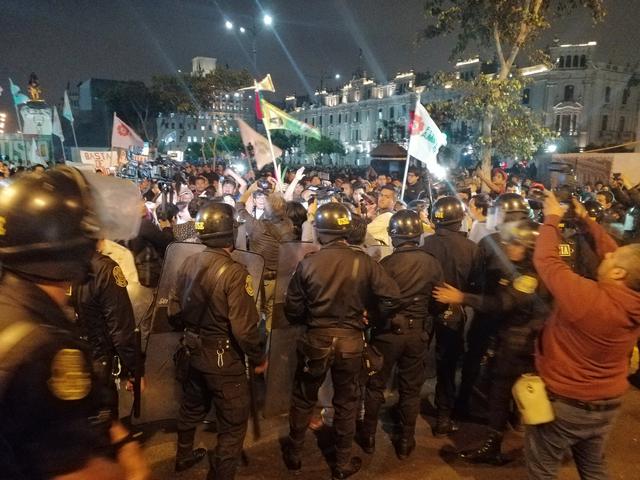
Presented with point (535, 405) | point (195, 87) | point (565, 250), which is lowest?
point (535, 405)

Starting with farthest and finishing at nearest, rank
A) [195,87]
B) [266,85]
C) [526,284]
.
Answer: [195,87]
[266,85]
[526,284]

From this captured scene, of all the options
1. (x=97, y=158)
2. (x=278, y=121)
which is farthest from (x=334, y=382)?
(x=97, y=158)

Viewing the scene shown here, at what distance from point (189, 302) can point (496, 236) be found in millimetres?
3067

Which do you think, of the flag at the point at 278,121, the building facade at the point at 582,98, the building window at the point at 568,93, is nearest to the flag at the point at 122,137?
the flag at the point at 278,121

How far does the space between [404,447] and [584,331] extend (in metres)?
2.33

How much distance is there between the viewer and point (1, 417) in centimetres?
139

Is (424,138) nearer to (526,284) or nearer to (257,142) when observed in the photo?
(257,142)

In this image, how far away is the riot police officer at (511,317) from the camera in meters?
4.03

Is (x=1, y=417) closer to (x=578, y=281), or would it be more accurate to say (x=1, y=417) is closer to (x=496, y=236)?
Answer: (x=578, y=281)

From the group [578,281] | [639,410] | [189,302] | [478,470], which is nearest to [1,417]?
[189,302]

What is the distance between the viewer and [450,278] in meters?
5.02

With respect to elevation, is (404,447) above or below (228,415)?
below

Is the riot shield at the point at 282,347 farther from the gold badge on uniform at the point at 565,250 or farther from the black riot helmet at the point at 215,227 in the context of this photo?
the gold badge on uniform at the point at 565,250

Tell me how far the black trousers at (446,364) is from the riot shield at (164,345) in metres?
2.12
